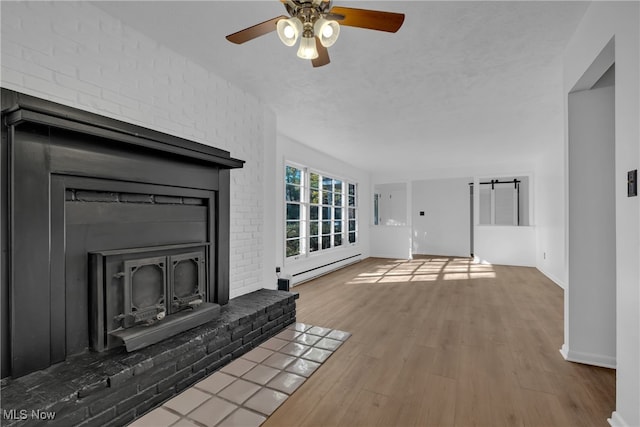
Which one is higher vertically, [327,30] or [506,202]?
[327,30]

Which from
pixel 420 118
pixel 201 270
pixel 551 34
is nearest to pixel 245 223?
pixel 201 270

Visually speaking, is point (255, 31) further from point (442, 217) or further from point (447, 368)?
point (442, 217)

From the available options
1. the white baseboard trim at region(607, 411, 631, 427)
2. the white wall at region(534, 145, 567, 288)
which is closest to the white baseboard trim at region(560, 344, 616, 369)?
the white baseboard trim at region(607, 411, 631, 427)

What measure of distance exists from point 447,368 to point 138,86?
3.22 meters

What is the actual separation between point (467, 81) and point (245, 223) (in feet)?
8.90

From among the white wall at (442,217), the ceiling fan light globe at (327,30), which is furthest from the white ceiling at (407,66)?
the white wall at (442,217)

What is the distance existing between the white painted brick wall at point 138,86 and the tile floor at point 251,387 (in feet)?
2.76

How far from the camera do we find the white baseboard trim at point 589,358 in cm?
225

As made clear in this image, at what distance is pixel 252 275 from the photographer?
3334 mm

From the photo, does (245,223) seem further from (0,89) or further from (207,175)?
(0,89)

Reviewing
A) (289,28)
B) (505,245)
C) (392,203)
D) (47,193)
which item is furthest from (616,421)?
(392,203)

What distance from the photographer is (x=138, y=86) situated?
2.28m

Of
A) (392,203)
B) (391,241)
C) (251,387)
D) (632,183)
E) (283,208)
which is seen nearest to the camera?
(632,183)

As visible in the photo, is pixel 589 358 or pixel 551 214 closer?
pixel 589 358
